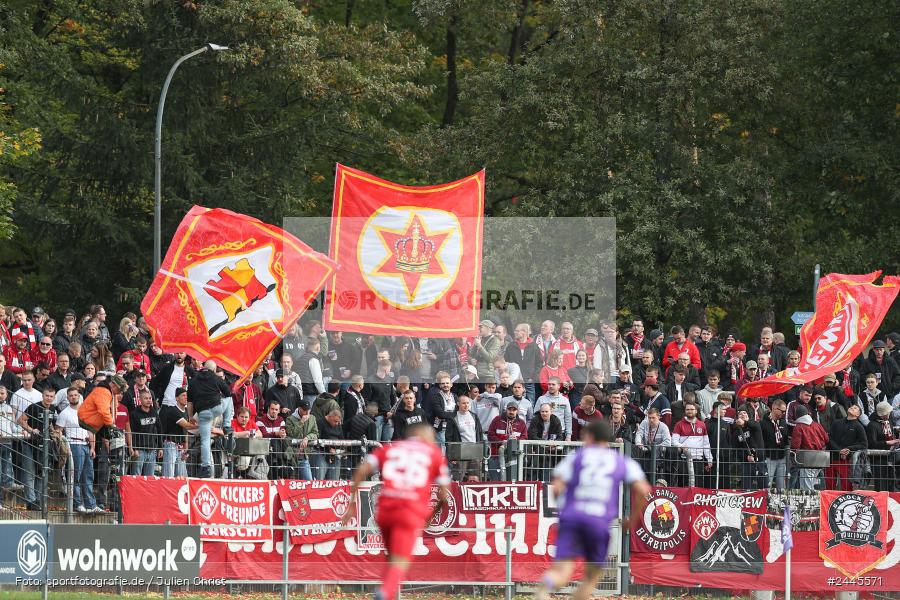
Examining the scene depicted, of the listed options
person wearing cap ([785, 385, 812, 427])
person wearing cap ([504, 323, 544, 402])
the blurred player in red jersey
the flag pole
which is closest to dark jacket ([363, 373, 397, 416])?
person wearing cap ([504, 323, 544, 402])

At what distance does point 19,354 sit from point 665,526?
10366 mm

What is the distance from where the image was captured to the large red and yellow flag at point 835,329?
21.8 metres

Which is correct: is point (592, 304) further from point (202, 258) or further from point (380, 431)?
point (202, 258)

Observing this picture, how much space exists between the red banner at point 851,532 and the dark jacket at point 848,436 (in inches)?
45.5

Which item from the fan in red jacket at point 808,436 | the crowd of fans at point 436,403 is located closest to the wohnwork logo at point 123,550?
the crowd of fans at point 436,403

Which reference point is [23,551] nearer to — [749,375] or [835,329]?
[749,375]

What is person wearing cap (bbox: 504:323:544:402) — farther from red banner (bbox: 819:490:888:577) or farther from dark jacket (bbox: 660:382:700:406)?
red banner (bbox: 819:490:888:577)

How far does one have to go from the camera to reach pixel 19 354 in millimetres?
22781

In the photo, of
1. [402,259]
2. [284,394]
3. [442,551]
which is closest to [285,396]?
[284,394]

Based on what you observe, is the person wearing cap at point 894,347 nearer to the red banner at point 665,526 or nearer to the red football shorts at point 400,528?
the red banner at point 665,526

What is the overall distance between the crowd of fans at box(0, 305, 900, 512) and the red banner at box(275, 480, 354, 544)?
80cm

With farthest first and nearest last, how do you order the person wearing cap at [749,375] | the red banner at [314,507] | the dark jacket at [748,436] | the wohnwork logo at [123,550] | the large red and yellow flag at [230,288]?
the person wearing cap at [749,375] < the dark jacket at [748,436] < the red banner at [314,507] < the large red and yellow flag at [230,288] < the wohnwork logo at [123,550]

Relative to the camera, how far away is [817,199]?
3662 centimetres

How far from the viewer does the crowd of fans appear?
66.3 feet
